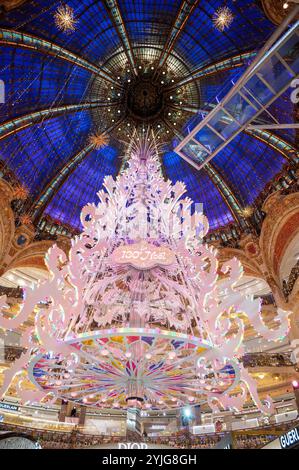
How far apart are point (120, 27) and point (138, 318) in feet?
42.5

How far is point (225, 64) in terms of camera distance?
15773mm

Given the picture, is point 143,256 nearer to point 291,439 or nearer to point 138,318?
point 138,318

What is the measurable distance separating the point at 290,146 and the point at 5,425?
1858 cm

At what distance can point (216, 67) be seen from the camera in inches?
632

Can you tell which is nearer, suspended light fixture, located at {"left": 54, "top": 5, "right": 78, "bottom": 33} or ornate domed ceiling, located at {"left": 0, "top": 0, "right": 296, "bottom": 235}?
suspended light fixture, located at {"left": 54, "top": 5, "right": 78, "bottom": 33}

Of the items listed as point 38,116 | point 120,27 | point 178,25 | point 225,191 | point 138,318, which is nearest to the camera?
point 138,318

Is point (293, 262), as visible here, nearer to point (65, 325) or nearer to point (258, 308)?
point (258, 308)

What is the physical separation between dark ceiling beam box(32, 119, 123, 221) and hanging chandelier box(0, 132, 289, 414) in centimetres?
1039

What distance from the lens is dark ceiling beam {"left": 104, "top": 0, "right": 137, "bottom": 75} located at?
14470 mm

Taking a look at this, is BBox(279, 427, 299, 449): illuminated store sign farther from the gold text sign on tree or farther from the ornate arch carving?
the ornate arch carving

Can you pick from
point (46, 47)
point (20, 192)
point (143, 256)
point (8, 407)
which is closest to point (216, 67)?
point (46, 47)

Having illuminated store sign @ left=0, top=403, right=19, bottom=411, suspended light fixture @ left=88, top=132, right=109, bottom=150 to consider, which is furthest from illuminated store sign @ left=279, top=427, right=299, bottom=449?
illuminated store sign @ left=0, top=403, right=19, bottom=411
